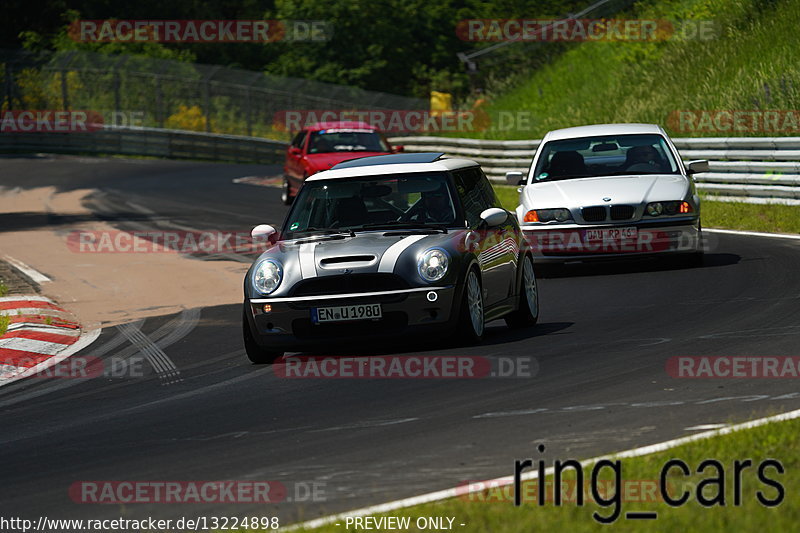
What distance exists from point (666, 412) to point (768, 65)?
23.4 metres

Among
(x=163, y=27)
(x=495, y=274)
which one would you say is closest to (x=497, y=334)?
(x=495, y=274)

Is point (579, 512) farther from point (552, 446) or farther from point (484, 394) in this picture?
point (484, 394)

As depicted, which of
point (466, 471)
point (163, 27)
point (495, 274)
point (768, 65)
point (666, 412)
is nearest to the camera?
point (466, 471)

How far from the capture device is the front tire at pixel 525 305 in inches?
468

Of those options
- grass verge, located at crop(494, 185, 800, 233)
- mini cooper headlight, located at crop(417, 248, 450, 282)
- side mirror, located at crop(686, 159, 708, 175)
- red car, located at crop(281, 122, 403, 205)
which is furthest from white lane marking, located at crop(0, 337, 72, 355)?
red car, located at crop(281, 122, 403, 205)

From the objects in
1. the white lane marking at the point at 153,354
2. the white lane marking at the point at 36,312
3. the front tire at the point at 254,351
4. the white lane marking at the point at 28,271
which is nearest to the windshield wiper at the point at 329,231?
the front tire at the point at 254,351

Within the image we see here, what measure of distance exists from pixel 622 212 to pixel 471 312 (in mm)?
5100

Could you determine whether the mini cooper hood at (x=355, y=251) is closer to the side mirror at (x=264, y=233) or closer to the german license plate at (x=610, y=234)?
the side mirror at (x=264, y=233)

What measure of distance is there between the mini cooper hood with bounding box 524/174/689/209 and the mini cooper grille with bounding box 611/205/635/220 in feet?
0.16

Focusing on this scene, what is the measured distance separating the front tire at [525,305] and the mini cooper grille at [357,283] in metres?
1.93

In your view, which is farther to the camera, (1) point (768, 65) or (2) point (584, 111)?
(2) point (584, 111)

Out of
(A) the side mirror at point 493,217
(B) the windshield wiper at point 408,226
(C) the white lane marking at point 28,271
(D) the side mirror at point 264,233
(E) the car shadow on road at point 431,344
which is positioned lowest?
(C) the white lane marking at point 28,271

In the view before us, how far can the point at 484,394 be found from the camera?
8.62 metres

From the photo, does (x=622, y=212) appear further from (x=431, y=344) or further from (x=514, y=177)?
(x=431, y=344)
